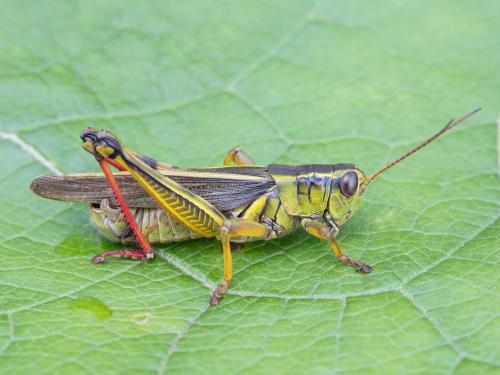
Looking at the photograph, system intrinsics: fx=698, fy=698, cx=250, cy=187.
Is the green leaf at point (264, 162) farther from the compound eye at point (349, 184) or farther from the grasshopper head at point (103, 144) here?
the grasshopper head at point (103, 144)

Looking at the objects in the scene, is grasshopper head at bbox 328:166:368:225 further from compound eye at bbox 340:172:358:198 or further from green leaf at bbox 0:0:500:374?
green leaf at bbox 0:0:500:374

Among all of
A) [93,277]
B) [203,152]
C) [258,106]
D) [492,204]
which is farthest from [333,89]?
[93,277]

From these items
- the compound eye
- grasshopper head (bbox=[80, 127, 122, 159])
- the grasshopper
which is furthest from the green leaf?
grasshopper head (bbox=[80, 127, 122, 159])

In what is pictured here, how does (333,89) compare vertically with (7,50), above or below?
below

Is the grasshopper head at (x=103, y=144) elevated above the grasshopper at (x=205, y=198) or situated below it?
above

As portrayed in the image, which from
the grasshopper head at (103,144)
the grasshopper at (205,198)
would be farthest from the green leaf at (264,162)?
the grasshopper head at (103,144)

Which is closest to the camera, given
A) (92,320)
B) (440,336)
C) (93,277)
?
(440,336)

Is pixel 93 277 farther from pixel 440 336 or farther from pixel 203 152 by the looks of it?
pixel 440 336
